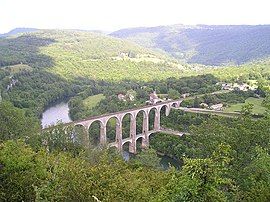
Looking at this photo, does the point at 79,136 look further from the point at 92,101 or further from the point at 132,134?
the point at 92,101

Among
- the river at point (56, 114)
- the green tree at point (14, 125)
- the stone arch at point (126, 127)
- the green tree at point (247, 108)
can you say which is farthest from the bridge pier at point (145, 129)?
the green tree at point (247, 108)

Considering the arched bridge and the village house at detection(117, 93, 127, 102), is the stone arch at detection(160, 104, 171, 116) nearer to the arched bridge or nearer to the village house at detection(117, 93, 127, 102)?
the arched bridge

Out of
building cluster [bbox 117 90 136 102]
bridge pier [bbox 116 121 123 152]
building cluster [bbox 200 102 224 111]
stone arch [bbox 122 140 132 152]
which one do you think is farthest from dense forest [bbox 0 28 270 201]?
bridge pier [bbox 116 121 123 152]

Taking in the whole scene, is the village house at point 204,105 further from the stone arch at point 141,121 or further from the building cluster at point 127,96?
the building cluster at point 127,96

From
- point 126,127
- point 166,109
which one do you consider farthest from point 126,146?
point 166,109

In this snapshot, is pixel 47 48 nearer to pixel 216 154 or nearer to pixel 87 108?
pixel 87 108
